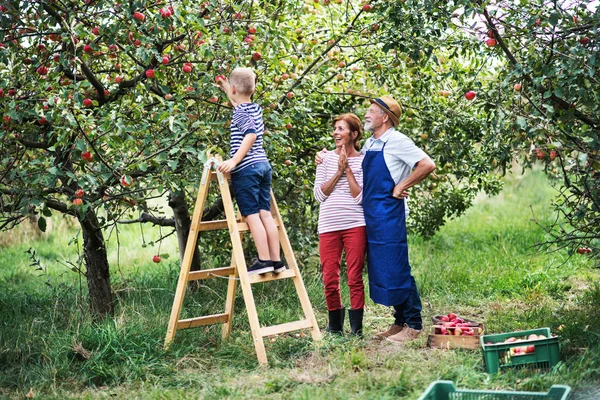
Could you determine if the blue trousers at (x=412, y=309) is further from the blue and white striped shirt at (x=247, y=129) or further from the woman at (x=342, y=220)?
the blue and white striped shirt at (x=247, y=129)

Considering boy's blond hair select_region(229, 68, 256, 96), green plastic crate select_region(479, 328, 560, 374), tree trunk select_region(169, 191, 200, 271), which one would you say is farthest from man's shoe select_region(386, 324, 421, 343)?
tree trunk select_region(169, 191, 200, 271)

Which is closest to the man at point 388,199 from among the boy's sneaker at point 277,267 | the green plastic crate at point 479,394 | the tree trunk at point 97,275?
the boy's sneaker at point 277,267

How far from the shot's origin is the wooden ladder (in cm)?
488

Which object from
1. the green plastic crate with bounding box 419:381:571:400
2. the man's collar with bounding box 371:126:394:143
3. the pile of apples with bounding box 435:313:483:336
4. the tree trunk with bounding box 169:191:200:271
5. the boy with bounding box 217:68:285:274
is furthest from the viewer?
the tree trunk with bounding box 169:191:200:271

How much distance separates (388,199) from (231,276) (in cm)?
122

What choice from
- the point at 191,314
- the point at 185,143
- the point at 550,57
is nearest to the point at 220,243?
the point at 191,314

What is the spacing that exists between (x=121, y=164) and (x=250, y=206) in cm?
87

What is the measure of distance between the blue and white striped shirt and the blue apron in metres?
0.76

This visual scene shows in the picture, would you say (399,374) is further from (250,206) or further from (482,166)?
(482,166)

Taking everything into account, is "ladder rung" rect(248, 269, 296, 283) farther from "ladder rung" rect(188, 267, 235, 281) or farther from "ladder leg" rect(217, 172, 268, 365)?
"ladder rung" rect(188, 267, 235, 281)

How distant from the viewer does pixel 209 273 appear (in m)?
5.24

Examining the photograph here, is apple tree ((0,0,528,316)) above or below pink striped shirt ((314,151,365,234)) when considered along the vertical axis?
above

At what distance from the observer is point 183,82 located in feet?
19.0

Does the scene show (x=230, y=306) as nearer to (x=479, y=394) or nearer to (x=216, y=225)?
(x=216, y=225)
